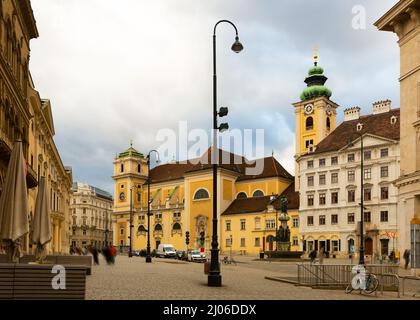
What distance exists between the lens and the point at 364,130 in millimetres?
74062

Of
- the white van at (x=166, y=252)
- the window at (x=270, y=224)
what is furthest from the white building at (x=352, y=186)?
the white van at (x=166, y=252)

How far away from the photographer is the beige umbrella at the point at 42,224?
1873cm

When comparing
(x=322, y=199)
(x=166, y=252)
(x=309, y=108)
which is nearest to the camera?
(x=166, y=252)

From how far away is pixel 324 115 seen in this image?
295 feet

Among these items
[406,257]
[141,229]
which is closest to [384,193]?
[406,257]

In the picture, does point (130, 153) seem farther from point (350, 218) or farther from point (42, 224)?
point (42, 224)

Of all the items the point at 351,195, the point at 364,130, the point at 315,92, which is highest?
the point at 315,92

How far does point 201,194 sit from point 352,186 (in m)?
35.0

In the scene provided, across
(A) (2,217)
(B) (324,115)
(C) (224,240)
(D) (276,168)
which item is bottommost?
(C) (224,240)

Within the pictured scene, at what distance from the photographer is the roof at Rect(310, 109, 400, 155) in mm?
70125

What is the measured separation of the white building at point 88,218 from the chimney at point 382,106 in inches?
3555
